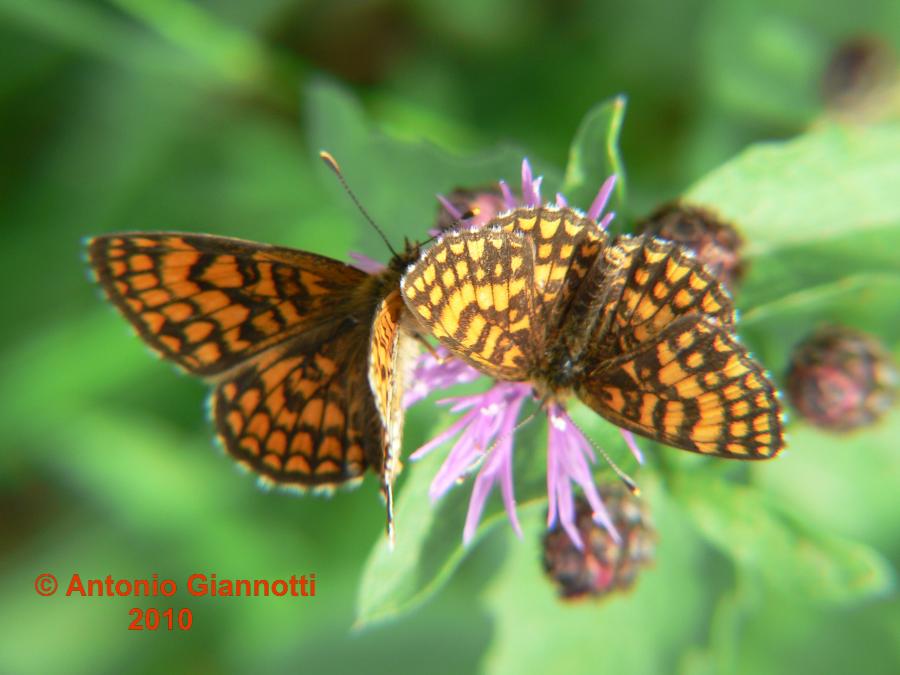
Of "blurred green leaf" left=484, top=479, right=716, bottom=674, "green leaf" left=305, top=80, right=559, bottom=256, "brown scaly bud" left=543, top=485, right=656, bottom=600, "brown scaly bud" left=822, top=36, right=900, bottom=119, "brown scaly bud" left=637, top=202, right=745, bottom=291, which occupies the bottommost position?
"blurred green leaf" left=484, top=479, right=716, bottom=674

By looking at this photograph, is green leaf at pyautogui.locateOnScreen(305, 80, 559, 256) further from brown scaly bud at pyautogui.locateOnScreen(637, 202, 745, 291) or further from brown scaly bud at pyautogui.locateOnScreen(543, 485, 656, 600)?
brown scaly bud at pyautogui.locateOnScreen(543, 485, 656, 600)

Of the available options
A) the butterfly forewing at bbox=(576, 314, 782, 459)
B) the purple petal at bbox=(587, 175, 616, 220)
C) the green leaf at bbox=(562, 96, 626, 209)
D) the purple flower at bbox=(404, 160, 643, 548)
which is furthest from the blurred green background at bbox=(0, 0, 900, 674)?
the butterfly forewing at bbox=(576, 314, 782, 459)

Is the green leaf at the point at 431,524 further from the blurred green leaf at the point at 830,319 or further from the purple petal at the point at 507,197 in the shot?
the blurred green leaf at the point at 830,319

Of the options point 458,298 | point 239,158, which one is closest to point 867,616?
point 458,298

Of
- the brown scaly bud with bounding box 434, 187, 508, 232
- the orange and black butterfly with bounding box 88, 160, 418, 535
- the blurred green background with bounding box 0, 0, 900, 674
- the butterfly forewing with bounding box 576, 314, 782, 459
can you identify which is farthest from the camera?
the blurred green background with bounding box 0, 0, 900, 674

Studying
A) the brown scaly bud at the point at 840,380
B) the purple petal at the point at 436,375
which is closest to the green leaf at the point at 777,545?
the brown scaly bud at the point at 840,380

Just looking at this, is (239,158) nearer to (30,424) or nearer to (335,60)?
(335,60)

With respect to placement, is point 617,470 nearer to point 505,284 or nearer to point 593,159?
point 505,284
